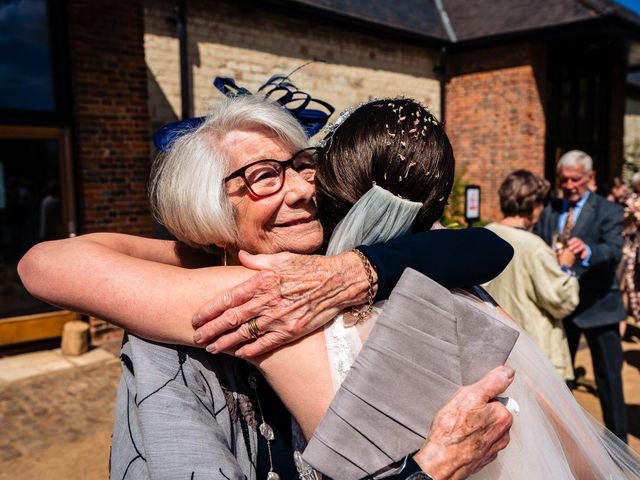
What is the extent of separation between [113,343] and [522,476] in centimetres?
639

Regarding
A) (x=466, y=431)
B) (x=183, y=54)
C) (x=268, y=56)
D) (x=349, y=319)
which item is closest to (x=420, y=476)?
(x=466, y=431)

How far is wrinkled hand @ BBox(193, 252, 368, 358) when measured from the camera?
1231 millimetres

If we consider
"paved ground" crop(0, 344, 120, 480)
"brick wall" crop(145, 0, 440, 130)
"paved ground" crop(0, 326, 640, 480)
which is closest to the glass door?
"paved ground" crop(0, 326, 640, 480)

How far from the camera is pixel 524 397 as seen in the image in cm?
139

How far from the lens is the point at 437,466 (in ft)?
3.83

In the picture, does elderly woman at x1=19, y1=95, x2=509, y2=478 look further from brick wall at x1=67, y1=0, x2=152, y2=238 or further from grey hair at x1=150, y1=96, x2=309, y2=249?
brick wall at x1=67, y1=0, x2=152, y2=238

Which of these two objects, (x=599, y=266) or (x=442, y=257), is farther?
(x=599, y=266)

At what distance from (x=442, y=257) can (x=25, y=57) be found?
22.2 feet

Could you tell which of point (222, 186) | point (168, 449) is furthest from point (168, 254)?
point (168, 449)

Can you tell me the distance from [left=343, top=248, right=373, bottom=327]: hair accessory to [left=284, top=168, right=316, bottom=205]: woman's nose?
1.64 ft

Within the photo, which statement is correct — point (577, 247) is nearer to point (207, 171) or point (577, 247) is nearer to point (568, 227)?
point (568, 227)

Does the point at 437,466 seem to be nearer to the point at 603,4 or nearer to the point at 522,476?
the point at 522,476

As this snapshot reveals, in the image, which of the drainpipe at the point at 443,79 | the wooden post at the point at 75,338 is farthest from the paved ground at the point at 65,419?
the drainpipe at the point at 443,79

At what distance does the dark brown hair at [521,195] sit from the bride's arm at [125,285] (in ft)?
10.3
